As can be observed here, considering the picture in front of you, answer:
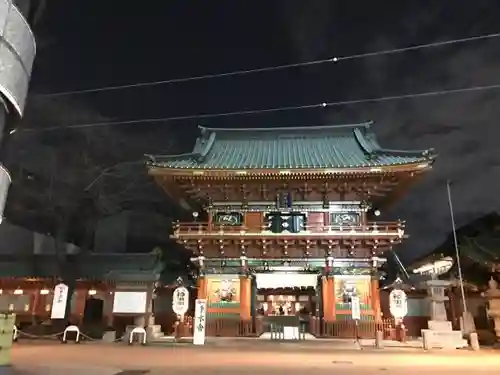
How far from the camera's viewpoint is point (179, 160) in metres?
22.8

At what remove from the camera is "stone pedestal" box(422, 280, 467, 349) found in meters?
17.3

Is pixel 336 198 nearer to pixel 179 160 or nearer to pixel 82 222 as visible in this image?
pixel 179 160

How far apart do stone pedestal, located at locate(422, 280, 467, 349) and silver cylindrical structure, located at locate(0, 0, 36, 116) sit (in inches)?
675

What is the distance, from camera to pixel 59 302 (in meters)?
18.4

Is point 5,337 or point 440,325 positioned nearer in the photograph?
point 5,337

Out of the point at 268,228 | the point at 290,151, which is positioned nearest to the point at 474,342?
the point at 268,228

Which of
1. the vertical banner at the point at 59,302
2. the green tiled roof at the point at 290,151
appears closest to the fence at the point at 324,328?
the vertical banner at the point at 59,302

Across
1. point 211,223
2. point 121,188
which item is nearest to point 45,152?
point 121,188

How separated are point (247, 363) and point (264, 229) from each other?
401 inches

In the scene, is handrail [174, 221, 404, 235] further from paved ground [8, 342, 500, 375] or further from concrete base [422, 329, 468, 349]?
paved ground [8, 342, 500, 375]

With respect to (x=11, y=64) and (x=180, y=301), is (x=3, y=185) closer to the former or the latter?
(x=11, y=64)

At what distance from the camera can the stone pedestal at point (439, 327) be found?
1727 centimetres

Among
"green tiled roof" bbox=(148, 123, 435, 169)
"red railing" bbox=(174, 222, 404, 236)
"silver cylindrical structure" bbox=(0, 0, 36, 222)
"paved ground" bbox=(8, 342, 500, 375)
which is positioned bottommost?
"paved ground" bbox=(8, 342, 500, 375)

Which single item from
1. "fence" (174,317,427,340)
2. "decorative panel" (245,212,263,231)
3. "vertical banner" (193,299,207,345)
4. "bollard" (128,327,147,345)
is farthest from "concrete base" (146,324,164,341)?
"decorative panel" (245,212,263,231)
